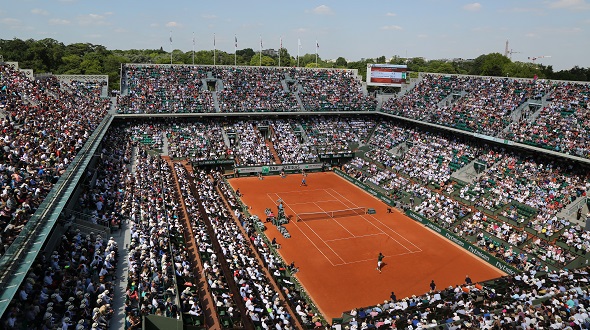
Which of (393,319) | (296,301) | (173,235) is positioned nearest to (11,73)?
(173,235)

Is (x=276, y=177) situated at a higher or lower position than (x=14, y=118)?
lower

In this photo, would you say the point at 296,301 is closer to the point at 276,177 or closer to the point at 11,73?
the point at 276,177

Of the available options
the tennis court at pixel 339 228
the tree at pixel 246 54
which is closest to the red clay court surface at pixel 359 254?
the tennis court at pixel 339 228

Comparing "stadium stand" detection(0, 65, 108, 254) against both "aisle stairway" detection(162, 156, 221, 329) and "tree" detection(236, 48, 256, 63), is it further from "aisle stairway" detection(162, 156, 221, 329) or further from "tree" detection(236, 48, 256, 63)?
"tree" detection(236, 48, 256, 63)

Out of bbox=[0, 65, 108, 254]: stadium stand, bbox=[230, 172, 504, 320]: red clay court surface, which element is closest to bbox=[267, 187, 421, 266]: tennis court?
bbox=[230, 172, 504, 320]: red clay court surface

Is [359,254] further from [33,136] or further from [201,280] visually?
[33,136]

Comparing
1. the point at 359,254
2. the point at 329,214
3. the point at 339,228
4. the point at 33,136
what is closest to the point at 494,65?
the point at 329,214
